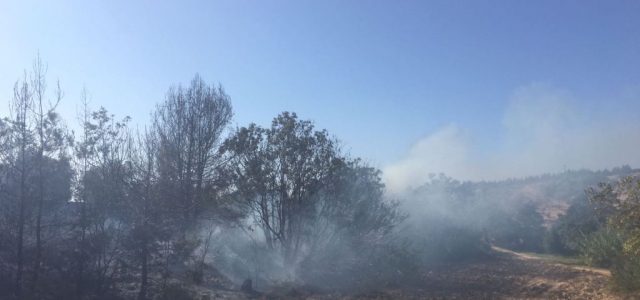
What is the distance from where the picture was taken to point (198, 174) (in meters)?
22.9

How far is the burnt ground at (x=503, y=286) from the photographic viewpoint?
17078 mm

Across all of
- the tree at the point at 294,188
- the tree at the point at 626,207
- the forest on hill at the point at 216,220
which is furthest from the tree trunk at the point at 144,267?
the tree at the point at 626,207

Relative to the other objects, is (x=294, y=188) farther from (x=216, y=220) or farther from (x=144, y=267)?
(x=144, y=267)

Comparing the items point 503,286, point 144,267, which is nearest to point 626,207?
point 503,286

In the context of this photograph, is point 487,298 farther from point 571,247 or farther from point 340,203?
point 571,247

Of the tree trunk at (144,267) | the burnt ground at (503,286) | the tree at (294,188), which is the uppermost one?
the tree at (294,188)

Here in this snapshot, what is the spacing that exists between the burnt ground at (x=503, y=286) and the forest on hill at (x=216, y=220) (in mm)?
830

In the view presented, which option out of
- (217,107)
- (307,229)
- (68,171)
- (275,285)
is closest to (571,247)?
(307,229)

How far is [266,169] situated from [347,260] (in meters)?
6.14

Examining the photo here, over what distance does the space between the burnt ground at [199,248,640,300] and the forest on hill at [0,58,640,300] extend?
83 centimetres

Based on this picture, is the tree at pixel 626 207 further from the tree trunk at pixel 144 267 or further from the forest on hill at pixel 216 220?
the tree trunk at pixel 144 267

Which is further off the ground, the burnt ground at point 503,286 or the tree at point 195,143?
the tree at point 195,143

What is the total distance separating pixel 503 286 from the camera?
1988 centimetres

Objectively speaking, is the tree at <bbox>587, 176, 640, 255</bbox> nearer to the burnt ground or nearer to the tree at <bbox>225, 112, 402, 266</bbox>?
the burnt ground
